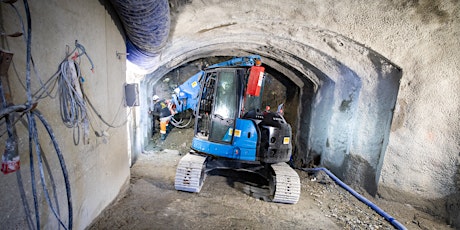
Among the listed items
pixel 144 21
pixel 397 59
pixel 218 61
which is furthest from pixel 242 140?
pixel 218 61

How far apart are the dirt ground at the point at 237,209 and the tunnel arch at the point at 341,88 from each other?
25.2 inches

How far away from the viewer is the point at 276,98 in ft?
24.5

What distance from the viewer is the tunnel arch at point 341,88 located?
3408mm

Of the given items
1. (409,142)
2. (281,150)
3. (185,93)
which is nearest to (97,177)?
(281,150)

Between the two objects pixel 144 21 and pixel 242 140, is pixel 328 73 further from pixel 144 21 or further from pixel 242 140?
pixel 144 21

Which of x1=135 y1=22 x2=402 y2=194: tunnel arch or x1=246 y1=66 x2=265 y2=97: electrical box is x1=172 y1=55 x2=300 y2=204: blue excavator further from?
x1=135 y1=22 x2=402 y2=194: tunnel arch

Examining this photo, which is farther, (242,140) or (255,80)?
(242,140)

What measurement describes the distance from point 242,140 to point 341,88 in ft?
8.80

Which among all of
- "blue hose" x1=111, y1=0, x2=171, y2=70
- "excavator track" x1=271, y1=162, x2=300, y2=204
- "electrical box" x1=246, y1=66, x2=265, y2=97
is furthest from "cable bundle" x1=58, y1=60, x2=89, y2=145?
"excavator track" x1=271, y1=162, x2=300, y2=204

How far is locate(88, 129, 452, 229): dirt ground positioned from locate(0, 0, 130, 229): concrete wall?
376 millimetres

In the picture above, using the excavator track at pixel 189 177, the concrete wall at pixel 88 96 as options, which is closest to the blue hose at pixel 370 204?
the excavator track at pixel 189 177

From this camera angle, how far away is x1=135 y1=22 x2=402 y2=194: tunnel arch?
3408mm

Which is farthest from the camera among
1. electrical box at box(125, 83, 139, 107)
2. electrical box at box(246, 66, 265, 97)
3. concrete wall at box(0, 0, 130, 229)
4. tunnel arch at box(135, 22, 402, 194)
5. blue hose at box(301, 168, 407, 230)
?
tunnel arch at box(135, 22, 402, 194)

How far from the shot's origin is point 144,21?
77.9 inches
